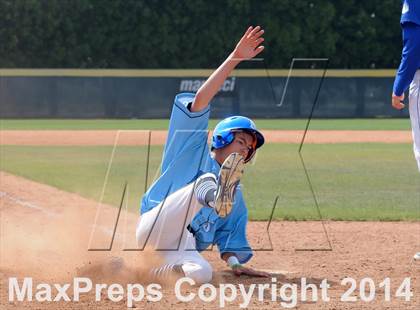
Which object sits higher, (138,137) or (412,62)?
(138,137)

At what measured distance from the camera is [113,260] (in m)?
5.68

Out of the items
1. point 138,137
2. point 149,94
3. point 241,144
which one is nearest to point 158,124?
point 138,137

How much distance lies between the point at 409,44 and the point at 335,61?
1257 inches

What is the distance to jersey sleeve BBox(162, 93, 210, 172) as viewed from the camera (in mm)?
5520

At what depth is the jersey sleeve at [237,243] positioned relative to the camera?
5.93 meters

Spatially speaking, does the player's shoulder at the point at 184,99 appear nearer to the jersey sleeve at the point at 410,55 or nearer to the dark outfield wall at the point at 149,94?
the jersey sleeve at the point at 410,55

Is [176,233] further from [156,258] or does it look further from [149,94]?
[149,94]

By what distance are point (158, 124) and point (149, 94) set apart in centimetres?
468

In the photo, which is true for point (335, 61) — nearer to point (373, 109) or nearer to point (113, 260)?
point (373, 109)

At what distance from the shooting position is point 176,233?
18.4 feet

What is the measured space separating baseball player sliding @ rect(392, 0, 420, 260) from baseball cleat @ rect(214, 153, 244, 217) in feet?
5.31

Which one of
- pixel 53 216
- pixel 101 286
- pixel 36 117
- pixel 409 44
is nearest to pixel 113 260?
pixel 101 286

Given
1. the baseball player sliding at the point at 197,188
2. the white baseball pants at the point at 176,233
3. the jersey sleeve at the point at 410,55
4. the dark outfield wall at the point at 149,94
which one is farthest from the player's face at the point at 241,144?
the dark outfield wall at the point at 149,94

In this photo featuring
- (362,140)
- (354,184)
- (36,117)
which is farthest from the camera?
(36,117)
